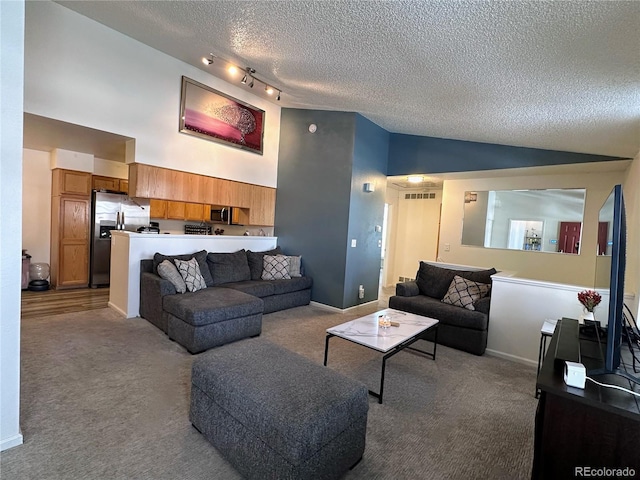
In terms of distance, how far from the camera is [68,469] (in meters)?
1.55

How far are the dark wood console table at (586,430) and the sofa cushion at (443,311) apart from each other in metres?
2.19

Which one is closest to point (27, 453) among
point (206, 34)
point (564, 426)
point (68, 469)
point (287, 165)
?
point (68, 469)

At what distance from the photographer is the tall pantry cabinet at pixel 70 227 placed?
16.6 ft

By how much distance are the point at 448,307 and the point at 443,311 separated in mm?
101

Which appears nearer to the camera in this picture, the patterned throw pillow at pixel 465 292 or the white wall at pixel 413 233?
the patterned throw pillow at pixel 465 292

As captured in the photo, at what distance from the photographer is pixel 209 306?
3078mm

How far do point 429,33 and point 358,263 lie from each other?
3.48 m

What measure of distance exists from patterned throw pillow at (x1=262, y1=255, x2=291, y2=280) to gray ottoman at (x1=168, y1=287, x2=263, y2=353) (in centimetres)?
124

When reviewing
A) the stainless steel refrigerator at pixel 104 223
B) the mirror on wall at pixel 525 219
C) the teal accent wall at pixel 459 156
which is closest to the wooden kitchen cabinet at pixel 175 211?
the stainless steel refrigerator at pixel 104 223

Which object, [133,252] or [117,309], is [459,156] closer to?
[133,252]

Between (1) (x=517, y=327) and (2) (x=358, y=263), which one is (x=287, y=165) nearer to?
(2) (x=358, y=263)

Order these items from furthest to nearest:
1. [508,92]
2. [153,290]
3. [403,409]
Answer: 1. [153,290]
2. [508,92]
3. [403,409]

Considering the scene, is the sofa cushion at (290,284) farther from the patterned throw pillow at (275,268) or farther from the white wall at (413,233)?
the white wall at (413,233)

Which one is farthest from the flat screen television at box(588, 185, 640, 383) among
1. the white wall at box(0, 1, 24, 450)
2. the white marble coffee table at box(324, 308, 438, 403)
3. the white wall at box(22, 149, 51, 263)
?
the white wall at box(22, 149, 51, 263)
